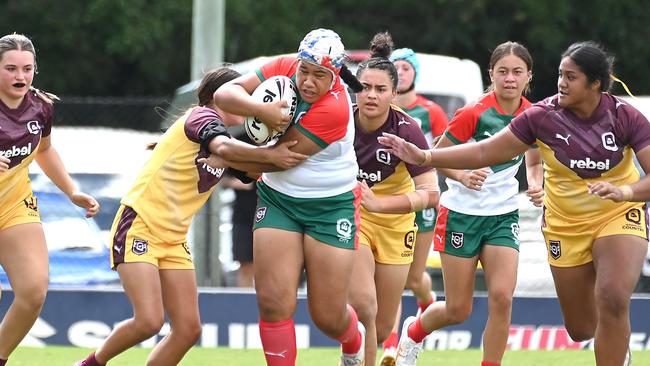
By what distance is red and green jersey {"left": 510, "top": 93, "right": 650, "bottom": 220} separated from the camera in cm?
728

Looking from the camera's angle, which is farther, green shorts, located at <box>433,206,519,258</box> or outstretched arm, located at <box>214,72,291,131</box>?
green shorts, located at <box>433,206,519,258</box>

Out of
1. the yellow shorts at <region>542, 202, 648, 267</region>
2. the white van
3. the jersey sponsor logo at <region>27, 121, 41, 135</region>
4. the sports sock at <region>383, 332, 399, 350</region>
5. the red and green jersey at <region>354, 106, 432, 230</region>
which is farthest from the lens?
the white van

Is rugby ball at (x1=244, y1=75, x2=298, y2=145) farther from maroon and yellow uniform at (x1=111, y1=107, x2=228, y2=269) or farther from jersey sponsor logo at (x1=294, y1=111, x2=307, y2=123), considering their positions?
maroon and yellow uniform at (x1=111, y1=107, x2=228, y2=269)

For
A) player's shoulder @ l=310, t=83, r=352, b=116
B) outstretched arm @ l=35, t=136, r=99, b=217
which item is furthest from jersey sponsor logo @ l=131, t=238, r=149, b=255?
player's shoulder @ l=310, t=83, r=352, b=116

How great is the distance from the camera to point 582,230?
24.9ft

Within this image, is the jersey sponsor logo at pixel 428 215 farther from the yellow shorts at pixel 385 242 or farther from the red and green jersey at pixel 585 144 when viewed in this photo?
the red and green jersey at pixel 585 144

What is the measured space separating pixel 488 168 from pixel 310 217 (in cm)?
173

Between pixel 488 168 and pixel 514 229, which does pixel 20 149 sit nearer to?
pixel 488 168

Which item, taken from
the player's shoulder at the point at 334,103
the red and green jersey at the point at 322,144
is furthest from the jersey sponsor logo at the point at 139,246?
the player's shoulder at the point at 334,103

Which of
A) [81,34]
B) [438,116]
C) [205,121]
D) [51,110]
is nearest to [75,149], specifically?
[438,116]

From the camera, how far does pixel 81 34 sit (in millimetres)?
24188

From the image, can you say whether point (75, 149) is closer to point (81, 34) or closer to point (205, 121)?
point (205, 121)

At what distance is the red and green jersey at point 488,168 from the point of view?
328 inches

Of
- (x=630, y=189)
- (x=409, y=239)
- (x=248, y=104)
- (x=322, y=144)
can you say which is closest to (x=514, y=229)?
(x=409, y=239)
